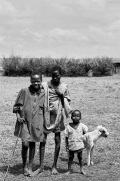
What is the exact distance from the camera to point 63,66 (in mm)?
38812

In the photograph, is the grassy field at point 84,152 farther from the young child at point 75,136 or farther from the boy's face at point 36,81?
the boy's face at point 36,81

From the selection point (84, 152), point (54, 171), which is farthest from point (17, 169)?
point (84, 152)

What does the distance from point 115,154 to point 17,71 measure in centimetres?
3210

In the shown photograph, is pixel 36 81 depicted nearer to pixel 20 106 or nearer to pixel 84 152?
pixel 20 106

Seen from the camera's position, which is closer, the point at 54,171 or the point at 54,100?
the point at 54,100

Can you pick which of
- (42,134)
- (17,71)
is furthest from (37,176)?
(17,71)

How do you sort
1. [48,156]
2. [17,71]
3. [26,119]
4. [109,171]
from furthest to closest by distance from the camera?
1. [17,71]
2. [48,156]
3. [109,171]
4. [26,119]

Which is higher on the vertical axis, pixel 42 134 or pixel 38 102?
pixel 38 102

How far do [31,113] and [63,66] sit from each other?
3261 cm

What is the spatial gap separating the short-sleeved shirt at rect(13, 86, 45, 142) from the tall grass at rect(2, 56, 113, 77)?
31907 mm

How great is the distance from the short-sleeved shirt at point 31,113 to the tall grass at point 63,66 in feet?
105

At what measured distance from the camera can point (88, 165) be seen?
714 cm

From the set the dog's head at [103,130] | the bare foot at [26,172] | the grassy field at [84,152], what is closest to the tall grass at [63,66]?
the grassy field at [84,152]

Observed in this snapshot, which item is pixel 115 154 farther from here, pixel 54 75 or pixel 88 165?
pixel 54 75
